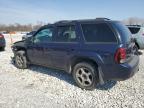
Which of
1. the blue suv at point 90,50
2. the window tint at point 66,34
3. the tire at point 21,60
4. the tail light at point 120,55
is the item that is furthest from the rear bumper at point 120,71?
the tire at point 21,60

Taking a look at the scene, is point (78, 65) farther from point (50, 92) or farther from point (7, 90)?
point (7, 90)

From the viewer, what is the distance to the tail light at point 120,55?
4211mm

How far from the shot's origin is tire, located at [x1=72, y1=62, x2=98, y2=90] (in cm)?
481

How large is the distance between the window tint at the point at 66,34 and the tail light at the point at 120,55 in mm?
1355

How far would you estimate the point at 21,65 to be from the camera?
7141 mm

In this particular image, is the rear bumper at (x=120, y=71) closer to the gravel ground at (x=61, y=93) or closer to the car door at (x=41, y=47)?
the gravel ground at (x=61, y=93)

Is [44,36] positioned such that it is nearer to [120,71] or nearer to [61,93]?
[61,93]

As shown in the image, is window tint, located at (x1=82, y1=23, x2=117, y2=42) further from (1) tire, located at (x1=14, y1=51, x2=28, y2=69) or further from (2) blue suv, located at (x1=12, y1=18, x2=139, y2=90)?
(1) tire, located at (x1=14, y1=51, x2=28, y2=69)

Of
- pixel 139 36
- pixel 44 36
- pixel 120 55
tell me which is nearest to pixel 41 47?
pixel 44 36

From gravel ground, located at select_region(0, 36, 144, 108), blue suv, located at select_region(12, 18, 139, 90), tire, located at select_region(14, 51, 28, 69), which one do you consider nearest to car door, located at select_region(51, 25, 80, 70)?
blue suv, located at select_region(12, 18, 139, 90)

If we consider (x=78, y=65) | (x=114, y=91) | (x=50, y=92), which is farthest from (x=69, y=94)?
(x=114, y=91)

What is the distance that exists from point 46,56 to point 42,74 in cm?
84

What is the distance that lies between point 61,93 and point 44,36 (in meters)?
2.19

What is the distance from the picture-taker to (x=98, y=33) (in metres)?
4.66
